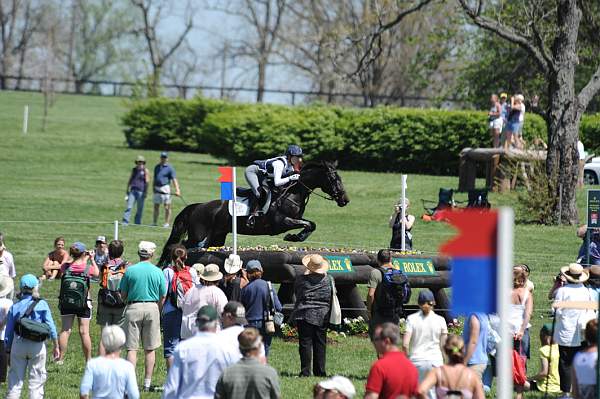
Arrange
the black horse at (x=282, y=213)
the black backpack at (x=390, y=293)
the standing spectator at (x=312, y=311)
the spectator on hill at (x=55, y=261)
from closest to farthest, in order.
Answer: the black backpack at (x=390, y=293), the standing spectator at (x=312, y=311), the black horse at (x=282, y=213), the spectator on hill at (x=55, y=261)

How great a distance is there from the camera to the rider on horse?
1881cm

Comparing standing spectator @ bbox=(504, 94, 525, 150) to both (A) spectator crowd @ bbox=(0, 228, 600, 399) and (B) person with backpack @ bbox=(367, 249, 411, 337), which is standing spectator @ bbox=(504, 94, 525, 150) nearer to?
(A) spectator crowd @ bbox=(0, 228, 600, 399)

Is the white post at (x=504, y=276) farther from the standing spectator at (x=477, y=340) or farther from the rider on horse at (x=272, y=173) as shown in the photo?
the rider on horse at (x=272, y=173)

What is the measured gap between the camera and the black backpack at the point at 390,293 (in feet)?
44.8

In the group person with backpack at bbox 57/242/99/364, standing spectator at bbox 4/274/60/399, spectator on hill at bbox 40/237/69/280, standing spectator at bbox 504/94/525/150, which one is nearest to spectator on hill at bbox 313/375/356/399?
standing spectator at bbox 4/274/60/399

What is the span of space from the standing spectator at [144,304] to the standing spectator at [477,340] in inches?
145

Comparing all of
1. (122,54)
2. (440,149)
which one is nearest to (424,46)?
(440,149)

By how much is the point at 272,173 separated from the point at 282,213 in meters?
0.69

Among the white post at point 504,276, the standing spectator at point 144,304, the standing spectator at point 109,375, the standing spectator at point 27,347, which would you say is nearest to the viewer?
the white post at point 504,276

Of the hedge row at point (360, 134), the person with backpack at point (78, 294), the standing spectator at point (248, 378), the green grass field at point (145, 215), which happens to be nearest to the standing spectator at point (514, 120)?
the green grass field at point (145, 215)

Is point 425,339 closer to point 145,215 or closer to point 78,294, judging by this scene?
point 78,294

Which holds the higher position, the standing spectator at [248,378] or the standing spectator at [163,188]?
the standing spectator at [163,188]

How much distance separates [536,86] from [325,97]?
27507 mm

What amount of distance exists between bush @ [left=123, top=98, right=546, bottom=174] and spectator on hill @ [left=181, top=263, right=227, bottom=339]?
24632 mm
